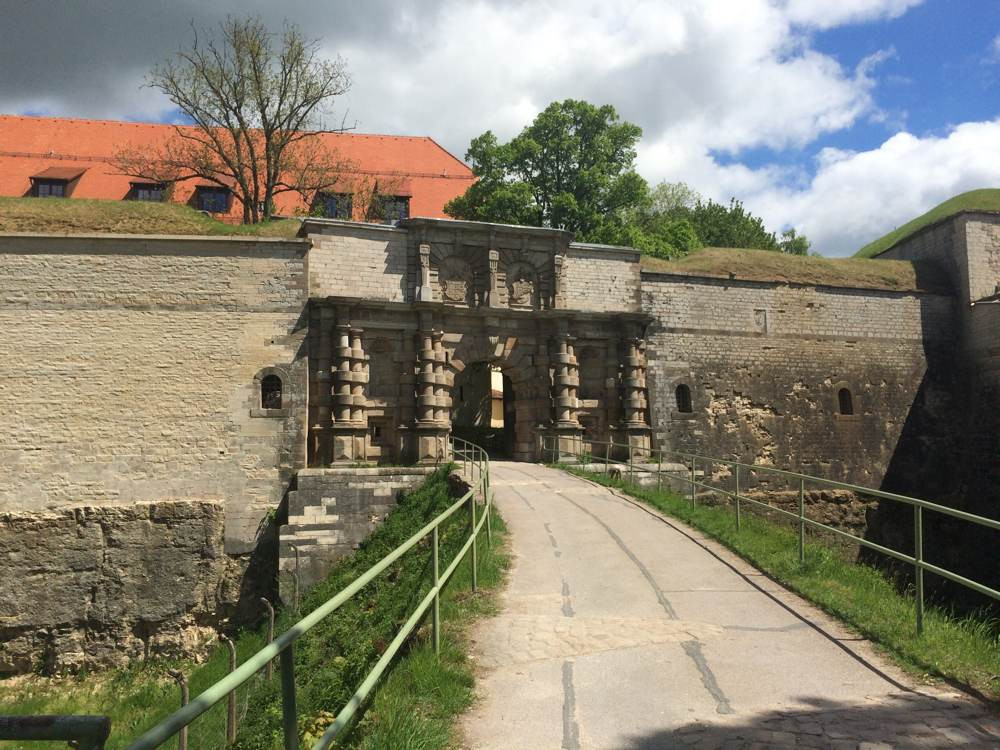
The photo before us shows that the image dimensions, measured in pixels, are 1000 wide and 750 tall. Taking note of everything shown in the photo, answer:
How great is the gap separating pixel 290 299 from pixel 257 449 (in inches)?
142

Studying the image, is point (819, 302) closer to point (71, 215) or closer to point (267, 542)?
point (267, 542)

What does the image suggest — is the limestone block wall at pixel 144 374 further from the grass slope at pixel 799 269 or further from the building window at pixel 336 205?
the grass slope at pixel 799 269

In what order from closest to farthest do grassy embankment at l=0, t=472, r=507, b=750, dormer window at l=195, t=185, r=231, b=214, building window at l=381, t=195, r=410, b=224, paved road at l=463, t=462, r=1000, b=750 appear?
paved road at l=463, t=462, r=1000, b=750 < grassy embankment at l=0, t=472, r=507, b=750 < dormer window at l=195, t=185, r=231, b=214 < building window at l=381, t=195, r=410, b=224

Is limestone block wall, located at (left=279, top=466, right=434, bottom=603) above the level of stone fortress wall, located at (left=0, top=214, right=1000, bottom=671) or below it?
below

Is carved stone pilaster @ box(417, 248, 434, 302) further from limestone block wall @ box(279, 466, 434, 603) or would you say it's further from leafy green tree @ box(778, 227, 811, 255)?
leafy green tree @ box(778, 227, 811, 255)

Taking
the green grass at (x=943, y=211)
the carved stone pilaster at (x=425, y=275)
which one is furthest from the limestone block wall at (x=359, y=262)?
the green grass at (x=943, y=211)

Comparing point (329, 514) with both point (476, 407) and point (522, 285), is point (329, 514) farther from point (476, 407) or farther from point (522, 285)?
point (476, 407)

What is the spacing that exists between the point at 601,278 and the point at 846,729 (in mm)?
16656

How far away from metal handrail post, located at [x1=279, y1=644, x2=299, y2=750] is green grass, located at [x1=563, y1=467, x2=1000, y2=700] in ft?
14.5

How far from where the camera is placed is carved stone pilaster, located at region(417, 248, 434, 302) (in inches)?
710

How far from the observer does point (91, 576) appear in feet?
48.3

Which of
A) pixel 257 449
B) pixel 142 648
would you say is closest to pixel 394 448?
pixel 257 449

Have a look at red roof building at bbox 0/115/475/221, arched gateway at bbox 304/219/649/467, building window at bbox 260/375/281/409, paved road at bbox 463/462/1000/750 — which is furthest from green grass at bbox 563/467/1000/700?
red roof building at bbox 0/115/475/221

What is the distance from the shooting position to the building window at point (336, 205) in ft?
86.3
